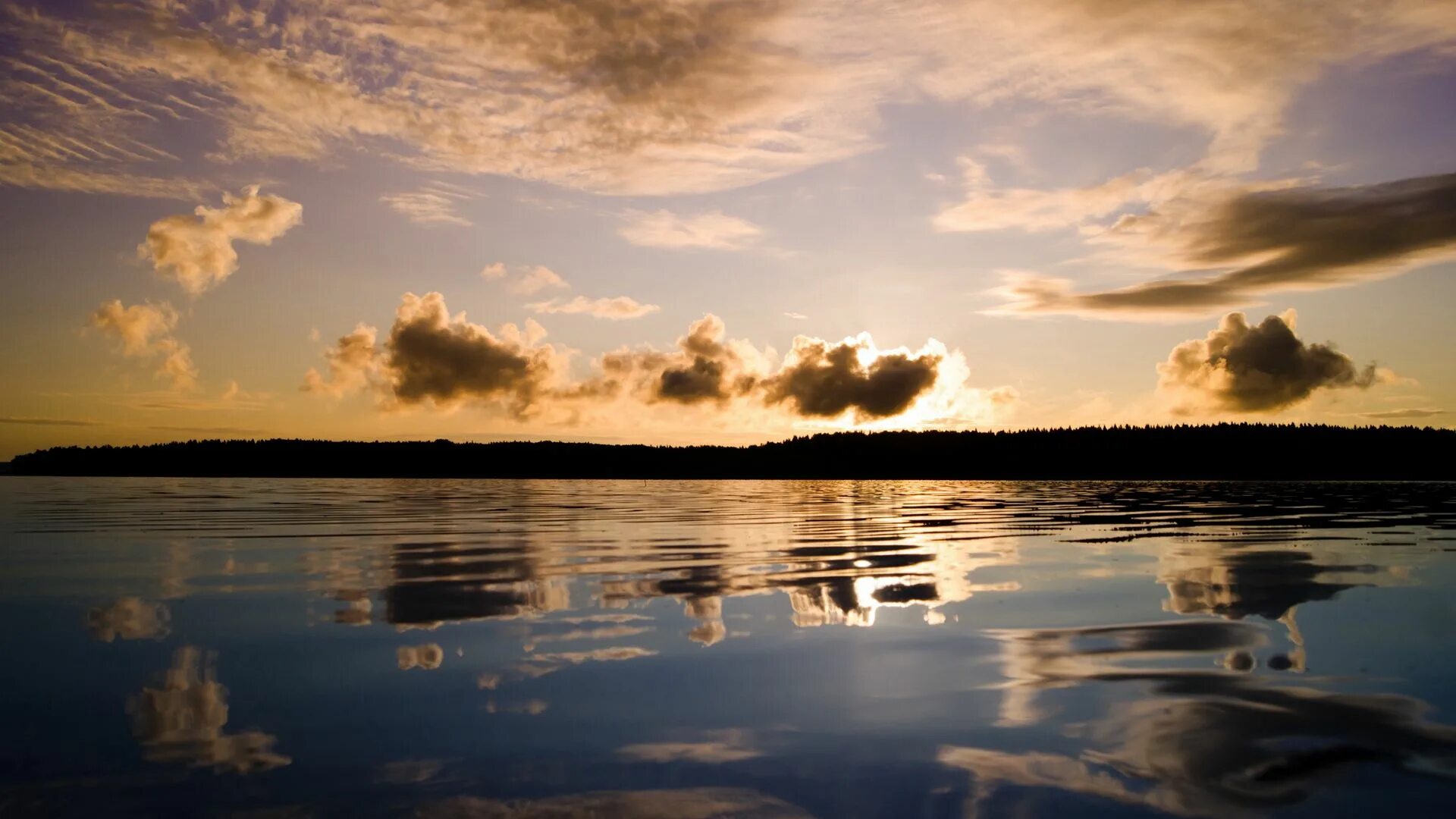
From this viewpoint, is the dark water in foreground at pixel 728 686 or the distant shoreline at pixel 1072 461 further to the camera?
the distant shoreline at pixel 1072 461

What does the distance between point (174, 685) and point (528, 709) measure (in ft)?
12.5

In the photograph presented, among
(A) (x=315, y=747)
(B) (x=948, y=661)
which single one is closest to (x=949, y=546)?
(B) (x=948, y=661)

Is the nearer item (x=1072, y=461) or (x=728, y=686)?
(x=728, y=686)

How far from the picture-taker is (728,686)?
901cm

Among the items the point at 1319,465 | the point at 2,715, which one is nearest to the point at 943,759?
the point at 2,715

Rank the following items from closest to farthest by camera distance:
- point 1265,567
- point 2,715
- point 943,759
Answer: point 943,759 → point 2,715 → point 1265,567

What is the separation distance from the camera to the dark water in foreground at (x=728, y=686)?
6.20m

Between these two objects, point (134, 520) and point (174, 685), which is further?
point (134, 520)

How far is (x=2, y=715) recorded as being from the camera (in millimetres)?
7922

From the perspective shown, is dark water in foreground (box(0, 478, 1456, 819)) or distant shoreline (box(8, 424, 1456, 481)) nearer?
dark water in foreground (box(0, 478, 1456, 819))

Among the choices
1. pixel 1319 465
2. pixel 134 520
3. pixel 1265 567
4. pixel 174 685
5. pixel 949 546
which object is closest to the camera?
pixel 174 685

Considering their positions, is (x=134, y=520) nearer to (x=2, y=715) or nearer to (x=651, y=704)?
(x=2, y=715)

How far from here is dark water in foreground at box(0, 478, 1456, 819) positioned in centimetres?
620

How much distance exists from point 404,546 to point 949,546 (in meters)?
14.6
